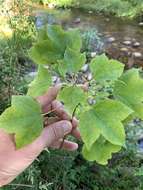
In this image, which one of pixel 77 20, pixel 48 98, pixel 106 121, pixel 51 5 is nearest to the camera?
pixel 106 121

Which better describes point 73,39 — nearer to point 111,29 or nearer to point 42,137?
point 42,137

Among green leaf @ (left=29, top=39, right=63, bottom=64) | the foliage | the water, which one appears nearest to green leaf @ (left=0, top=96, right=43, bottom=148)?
the foliage

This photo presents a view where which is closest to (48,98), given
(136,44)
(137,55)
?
(137,55)

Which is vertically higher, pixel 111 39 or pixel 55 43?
pixel 55 43

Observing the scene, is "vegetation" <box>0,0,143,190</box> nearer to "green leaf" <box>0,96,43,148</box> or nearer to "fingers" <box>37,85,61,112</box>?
"fingers" <box>37,85,61,112</box>

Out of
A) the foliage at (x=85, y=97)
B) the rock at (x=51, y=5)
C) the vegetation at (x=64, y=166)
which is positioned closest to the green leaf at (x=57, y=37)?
the foliage at (x=85, y=97)

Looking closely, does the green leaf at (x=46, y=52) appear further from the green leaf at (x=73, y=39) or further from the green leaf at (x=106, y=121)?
the green leaf at (x=106, y=121)

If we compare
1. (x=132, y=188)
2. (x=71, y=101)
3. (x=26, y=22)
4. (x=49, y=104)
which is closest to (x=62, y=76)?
(x=71, y=101)
